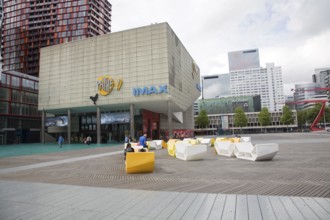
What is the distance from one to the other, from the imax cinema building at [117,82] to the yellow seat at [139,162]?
32.4 meters

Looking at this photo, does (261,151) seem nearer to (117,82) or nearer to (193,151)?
(193,151)

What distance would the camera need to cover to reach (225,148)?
51.0 feet

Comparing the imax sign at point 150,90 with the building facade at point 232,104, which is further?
the building facade at point 232,104

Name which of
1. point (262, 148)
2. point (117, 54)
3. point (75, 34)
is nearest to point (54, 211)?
point (262, 148)

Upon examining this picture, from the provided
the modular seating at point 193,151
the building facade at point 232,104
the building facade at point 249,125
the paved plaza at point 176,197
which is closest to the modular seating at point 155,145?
the modular seating at point 193,151

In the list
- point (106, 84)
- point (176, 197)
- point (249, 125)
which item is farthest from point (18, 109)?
point (249, 125)

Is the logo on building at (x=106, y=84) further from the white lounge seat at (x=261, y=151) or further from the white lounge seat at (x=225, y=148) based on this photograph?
the white lounge seat at (x=261, y=151)

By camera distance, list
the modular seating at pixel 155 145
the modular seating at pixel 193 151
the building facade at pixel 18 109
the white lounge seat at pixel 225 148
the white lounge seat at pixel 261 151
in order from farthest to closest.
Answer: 1. the building facade at pixel 18 109
2. the modular seating at pixel 155 145
3. the white lounge seat at pixel 225 148
4. the modular seating at pixel 193 151
5. the white lounge seat at pixel 261 151

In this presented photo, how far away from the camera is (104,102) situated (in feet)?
152

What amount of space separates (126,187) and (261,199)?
12.9 ft

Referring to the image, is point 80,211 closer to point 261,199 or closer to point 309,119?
point 261,199

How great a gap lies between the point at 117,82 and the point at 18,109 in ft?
91.7

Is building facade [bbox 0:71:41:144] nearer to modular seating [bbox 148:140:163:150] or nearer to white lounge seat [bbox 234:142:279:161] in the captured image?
modular seating [bbox 148:140:163:150]

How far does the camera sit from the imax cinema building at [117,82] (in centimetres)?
4353
